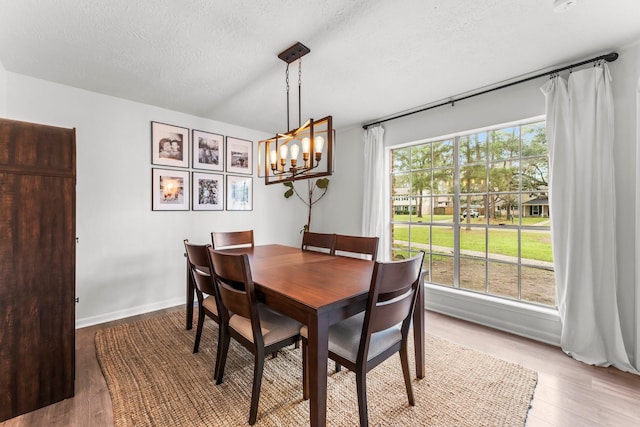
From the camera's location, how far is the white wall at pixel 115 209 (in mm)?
2666

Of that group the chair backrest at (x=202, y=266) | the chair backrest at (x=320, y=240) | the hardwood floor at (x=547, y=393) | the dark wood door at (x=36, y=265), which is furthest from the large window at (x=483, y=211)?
the dark wood door at (x=36, y=265)

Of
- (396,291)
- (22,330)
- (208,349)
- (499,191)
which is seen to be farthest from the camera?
A: (499,191)

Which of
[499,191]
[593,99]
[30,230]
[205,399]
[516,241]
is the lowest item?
[205,399]

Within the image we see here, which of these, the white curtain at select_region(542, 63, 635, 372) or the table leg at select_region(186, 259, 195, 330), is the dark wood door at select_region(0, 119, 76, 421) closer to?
the table leg at select_region(186, 259, 195, 330)

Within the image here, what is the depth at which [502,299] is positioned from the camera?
276 centimetres

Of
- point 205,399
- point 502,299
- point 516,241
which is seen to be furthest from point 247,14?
point 502,299

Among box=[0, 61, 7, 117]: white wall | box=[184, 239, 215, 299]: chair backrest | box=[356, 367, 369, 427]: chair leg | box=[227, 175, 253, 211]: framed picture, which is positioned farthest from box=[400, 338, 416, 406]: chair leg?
box=[0, 61, 7, 117]: white wall

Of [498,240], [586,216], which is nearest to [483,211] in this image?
[498,240]

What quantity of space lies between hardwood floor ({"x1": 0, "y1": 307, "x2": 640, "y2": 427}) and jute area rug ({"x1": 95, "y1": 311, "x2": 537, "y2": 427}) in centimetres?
7

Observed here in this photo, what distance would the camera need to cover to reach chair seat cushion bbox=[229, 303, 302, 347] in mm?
1545

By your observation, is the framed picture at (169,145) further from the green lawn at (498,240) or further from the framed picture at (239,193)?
the green lawn at (498,240)

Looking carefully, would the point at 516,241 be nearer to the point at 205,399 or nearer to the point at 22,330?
the point at 205,399

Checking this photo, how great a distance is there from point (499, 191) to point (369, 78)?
178 centimetres

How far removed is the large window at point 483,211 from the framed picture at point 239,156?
2158 millimetres
